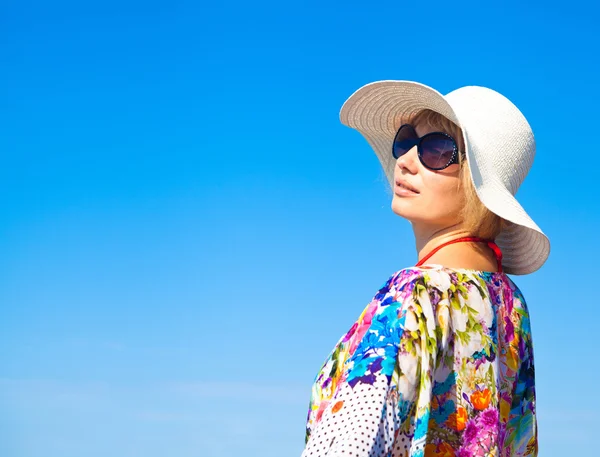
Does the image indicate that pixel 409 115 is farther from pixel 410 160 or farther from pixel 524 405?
pixel 524 405

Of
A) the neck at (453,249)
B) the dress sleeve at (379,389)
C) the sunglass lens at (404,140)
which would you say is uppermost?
the sunglass lens at (404,140)

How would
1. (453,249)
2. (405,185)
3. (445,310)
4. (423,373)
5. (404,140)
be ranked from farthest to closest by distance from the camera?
1. (404,140)
2. (405,185)
3. (453,249)
4. (445,310)
5. (423,373)

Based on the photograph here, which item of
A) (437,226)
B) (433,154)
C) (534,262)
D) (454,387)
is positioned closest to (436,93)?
(433,154)

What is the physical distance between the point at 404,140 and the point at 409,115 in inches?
11.2

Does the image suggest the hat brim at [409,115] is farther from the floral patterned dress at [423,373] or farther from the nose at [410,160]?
the floral patterned dress at [423,373]

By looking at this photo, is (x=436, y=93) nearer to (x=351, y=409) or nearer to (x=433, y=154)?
(x=433, y=154)

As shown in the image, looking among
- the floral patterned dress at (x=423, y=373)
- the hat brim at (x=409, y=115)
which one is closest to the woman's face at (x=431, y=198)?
the hat brim at (x=409, y=115)

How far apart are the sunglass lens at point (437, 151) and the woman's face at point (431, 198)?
1.2 inches

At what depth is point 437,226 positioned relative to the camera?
3.99 meters

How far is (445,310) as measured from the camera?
3.42 meters

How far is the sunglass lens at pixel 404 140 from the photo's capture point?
13.9 ft

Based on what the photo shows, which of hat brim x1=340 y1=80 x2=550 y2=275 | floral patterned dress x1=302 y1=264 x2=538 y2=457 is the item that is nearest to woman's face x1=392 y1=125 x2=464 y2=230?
hat brim x1=340 y1=80 x2=550 y2=275

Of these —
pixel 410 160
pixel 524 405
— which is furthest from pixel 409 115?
pixel 524 405

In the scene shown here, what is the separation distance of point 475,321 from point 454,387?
1.01 ft
